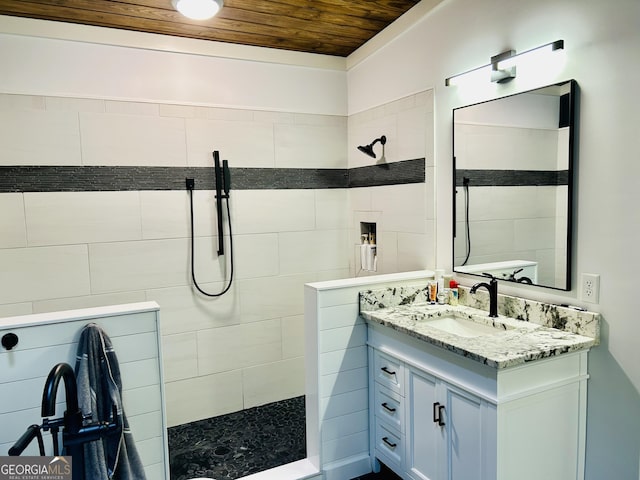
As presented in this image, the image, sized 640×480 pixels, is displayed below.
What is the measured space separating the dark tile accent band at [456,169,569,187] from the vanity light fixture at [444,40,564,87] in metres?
0.47

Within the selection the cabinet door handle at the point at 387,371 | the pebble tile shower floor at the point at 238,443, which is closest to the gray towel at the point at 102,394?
the pebble tile shower floor at the point at 238,443

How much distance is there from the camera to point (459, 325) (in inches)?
95.3

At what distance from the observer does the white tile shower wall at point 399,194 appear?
2.80 meters

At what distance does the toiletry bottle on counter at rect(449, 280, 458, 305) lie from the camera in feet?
8.45

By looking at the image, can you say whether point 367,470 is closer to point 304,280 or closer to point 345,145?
point 304,280

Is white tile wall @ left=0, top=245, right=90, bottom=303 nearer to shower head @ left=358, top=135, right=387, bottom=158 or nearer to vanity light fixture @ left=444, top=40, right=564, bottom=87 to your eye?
shower head @ left=358, top=135, right=387, bottom=158

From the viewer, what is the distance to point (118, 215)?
2926 mm

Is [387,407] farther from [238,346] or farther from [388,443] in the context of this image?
[238,346]

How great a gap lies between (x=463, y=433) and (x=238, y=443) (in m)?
1.55

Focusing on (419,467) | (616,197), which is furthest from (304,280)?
(616,197)

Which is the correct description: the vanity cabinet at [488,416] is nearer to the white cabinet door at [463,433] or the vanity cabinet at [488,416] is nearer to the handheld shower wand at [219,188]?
the white cabinet door at [463,433]

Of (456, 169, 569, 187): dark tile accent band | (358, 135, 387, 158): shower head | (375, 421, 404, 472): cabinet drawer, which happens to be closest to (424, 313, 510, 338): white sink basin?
(375, 421, 404, 472): cabinet drawer

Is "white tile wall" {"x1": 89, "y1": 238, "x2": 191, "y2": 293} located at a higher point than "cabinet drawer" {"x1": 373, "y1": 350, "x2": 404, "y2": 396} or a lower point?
higher

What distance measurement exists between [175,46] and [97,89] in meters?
0.59
